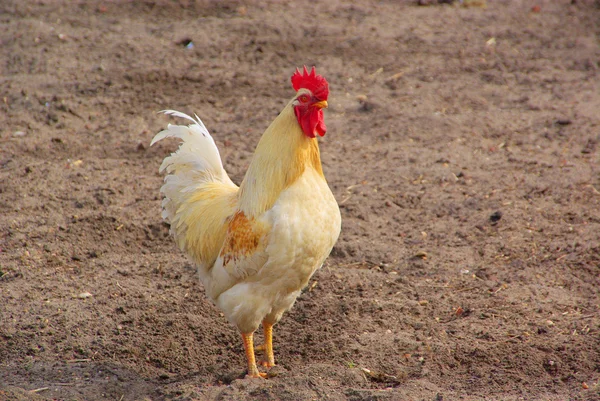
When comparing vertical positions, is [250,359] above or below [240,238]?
below

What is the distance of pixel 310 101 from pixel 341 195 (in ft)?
9.32

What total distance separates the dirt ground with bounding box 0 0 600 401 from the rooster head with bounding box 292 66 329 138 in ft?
5.11

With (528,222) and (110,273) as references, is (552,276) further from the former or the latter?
(110,273)

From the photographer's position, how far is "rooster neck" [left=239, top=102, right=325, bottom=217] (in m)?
3.99

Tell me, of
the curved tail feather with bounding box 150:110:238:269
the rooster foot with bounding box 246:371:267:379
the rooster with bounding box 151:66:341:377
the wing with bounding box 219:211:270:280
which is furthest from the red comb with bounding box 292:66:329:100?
the rooster foot with bounding box 246:371:267:379

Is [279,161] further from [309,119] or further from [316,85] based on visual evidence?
[316,85]

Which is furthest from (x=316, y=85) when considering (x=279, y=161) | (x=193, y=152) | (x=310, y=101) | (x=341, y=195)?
(x=341, y=195)

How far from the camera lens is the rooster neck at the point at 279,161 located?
157 inches

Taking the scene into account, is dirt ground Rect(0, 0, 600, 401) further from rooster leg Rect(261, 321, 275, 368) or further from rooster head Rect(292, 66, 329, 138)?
rooster head Rect(292, 66, 329, 138)

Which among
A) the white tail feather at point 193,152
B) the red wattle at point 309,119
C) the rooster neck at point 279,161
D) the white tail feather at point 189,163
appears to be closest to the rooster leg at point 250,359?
the rooster neck at point 279,161

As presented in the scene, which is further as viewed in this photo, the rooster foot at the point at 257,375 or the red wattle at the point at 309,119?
the rooster foot at the point at 257,375

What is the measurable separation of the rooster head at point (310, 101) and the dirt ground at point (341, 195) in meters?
1.56

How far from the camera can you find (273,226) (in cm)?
390

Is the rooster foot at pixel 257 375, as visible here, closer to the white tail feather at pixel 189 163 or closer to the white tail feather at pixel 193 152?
the white tail feather at pixel 189 163
